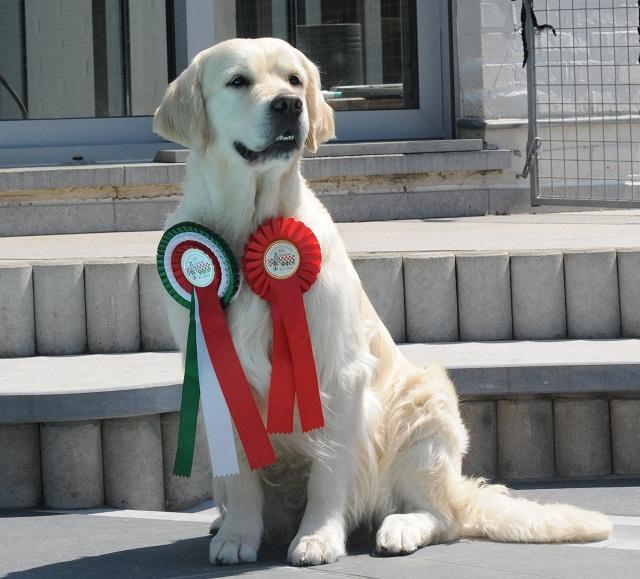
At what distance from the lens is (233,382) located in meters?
3.24

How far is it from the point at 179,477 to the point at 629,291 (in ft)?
5.80

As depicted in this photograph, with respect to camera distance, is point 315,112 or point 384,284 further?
point 384,284

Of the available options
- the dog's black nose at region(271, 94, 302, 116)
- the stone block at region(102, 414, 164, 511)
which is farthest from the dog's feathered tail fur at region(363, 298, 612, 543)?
the stone block at region(102, 414, 164, 511)

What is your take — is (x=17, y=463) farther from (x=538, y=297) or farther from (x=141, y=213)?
(x=141, y=213)

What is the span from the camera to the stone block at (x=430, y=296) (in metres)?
4.85

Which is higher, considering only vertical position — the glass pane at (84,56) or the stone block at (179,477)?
the glass pane at (84,56)

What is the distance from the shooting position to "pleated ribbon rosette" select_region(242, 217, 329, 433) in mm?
3191

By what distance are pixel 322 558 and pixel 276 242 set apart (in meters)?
0.75

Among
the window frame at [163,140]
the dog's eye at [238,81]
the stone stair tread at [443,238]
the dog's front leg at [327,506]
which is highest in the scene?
the window frame at [163,140]

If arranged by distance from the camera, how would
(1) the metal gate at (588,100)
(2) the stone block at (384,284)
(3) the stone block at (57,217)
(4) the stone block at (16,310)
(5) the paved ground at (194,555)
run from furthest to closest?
1. (1) the metal gate at (588,100)
2. (3) the stone block at (57,217)
3. (2) the stone block at (384,284)
4. (4) the stone block at (16,310)
5. (5) the paved ground at (194,555)

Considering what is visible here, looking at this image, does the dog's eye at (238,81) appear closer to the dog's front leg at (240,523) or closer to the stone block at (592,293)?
the dog's front leg at (240,523)

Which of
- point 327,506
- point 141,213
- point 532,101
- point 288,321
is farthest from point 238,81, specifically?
point 532,101

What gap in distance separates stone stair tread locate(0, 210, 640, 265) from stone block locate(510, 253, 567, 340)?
138mm

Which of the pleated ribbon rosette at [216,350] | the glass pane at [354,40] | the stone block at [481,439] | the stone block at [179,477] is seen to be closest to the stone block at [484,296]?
the stone block at [481,439]
